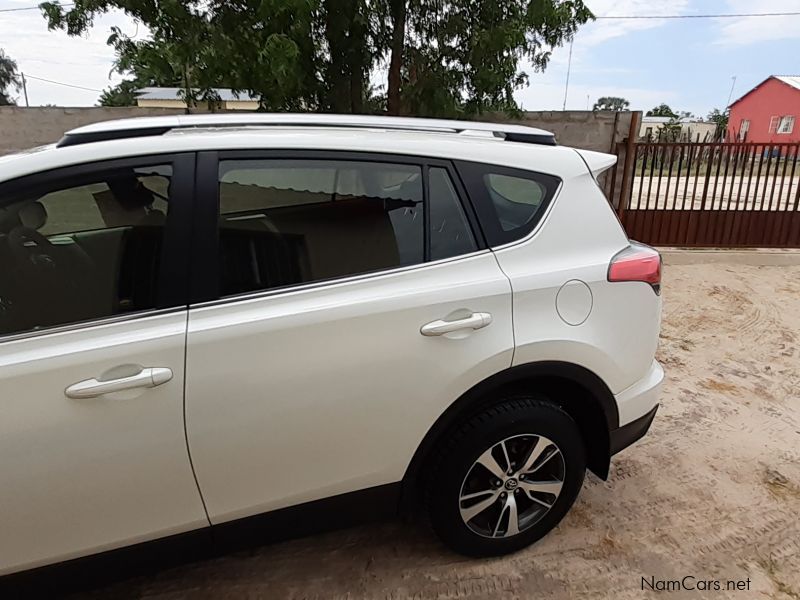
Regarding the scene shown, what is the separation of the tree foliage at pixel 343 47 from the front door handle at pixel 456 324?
3.85 metres

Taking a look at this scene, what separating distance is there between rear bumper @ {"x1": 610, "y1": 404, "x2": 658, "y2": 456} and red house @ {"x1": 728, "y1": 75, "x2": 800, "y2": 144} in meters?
40.0

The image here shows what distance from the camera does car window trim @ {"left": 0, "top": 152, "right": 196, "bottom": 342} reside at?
1595mm

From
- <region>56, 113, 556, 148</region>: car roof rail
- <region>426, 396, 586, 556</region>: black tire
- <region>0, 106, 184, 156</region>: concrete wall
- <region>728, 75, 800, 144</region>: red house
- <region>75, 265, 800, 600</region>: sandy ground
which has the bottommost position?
<region>75, 265, 800, 600</region>: sandy ground

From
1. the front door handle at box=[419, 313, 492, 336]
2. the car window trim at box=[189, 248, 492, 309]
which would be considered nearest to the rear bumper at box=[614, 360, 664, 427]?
the front door handle at box=[419, 313, 492, 336]

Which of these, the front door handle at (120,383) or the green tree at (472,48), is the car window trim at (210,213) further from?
the green tree at (472,48)

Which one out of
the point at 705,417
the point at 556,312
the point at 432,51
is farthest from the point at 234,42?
the point at 705,417

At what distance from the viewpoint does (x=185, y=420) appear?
1634 mm

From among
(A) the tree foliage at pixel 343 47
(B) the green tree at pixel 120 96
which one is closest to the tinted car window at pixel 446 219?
(A) the tree foliage at pixel 343 47

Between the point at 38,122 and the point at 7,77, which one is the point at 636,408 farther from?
the point at 7,77

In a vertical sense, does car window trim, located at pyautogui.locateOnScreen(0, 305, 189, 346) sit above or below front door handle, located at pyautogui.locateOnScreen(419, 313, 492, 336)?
above

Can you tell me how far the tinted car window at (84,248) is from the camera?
1619 mm

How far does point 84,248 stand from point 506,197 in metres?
1.48

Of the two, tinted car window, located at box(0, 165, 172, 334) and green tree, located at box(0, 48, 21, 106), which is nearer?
tinted car window, located at box(0, 165, 172, 334)

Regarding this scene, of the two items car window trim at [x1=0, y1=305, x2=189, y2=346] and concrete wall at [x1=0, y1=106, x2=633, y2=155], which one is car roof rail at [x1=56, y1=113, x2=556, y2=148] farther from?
concrete wall at [x1=0, y1=106, x2=633, y2=155]
